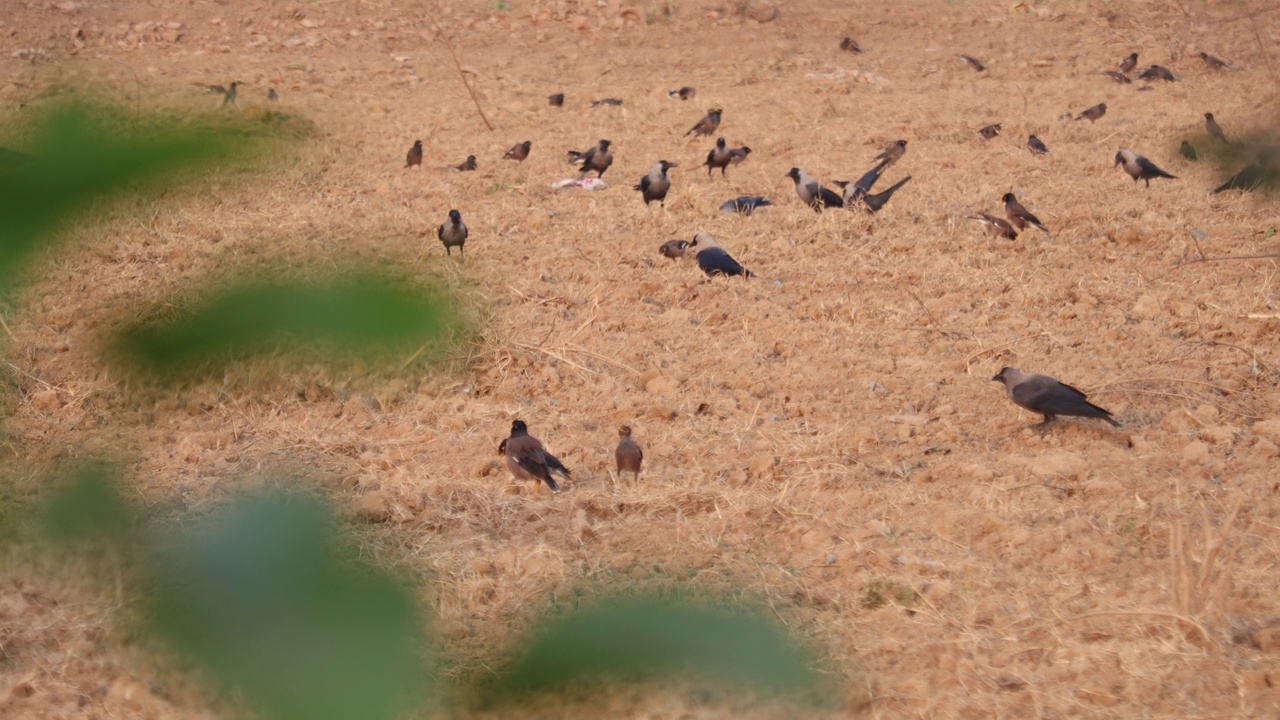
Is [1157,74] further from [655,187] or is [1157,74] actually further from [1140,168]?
[655,187]

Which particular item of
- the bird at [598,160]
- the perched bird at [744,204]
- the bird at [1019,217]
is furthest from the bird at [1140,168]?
the bird at [598,160]

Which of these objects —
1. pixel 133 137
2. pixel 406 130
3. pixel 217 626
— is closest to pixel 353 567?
pixel 217 626

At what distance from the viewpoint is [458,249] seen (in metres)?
6.84

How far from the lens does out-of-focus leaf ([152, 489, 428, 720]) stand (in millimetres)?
651

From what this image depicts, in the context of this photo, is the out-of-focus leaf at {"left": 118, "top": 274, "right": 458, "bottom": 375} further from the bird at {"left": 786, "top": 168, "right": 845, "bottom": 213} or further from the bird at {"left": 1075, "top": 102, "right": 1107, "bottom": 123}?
the bird at {"left": 1075, "top": 102, "right": 1107, "bottom": 123}

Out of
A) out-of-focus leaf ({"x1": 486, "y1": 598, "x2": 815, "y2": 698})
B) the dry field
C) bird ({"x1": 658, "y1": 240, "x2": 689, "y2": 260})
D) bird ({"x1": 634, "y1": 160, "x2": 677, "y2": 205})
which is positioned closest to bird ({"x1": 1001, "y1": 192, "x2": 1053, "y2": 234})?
the dry field

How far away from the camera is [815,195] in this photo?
7617mm

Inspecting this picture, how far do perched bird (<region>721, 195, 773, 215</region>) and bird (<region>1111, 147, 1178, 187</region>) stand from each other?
236cm

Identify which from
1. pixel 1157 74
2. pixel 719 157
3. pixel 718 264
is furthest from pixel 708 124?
pixel 1157 74

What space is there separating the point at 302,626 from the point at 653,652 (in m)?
0.19

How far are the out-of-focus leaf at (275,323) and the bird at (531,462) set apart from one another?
350cm

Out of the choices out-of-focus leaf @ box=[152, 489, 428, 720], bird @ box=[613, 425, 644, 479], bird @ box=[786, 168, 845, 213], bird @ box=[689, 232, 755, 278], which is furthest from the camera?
bird @ box=[786, 168, 845, 213]

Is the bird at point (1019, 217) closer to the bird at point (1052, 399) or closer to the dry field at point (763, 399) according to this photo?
the dry field at point (763, 399)

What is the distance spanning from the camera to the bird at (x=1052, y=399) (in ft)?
14.9
